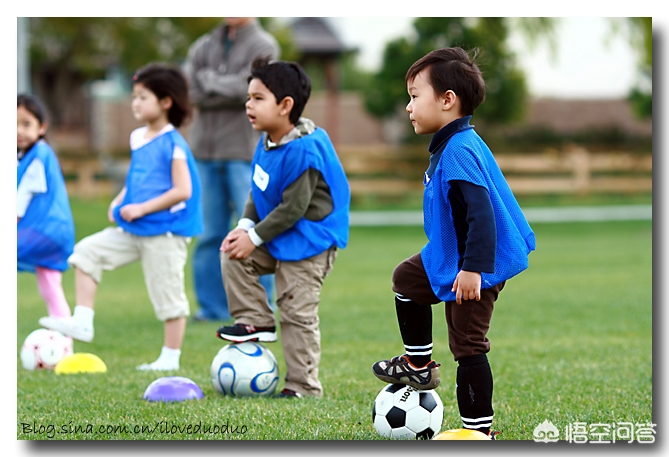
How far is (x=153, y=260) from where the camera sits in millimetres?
5383

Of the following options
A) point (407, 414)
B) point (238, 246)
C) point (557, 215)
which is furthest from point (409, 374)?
point (557, 215)

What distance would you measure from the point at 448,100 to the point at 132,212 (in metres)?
2.32

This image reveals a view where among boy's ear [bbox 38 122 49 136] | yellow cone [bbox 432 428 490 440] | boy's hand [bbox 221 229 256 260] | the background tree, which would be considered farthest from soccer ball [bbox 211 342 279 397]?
the background tree

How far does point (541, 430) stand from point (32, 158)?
3.58 metres

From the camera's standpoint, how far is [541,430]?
12.5ft

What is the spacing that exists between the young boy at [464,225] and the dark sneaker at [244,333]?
1161 mm

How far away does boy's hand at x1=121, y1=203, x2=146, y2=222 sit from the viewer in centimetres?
526

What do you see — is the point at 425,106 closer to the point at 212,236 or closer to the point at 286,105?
the point at 286,105

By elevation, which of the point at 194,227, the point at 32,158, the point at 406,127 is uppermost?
the point at 406,127

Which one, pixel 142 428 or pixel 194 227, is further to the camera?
pixel 194 227

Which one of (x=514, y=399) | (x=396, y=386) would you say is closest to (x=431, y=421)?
(x=396, y=386)

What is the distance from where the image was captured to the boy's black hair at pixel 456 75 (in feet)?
11.9

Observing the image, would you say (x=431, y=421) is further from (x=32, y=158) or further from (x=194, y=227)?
(x=32, y=158)

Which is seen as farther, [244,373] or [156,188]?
[156,188]
